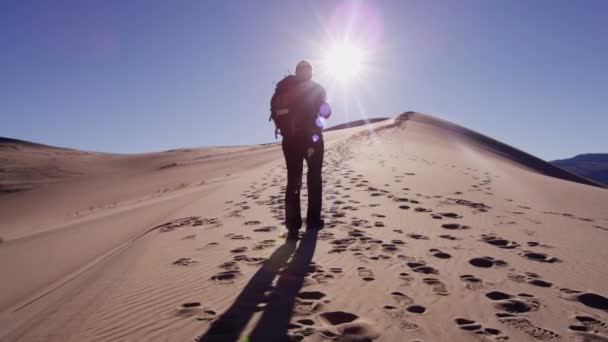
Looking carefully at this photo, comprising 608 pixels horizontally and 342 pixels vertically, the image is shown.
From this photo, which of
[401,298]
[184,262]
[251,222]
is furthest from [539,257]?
[251,222]

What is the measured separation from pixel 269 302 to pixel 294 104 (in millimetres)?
2542

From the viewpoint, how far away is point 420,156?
591 inches

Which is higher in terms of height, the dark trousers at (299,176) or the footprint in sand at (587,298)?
the dark trousers at (299,176)

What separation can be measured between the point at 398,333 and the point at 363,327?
0.68ft

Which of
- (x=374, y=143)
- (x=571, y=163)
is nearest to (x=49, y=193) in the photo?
(x=374, y=143)

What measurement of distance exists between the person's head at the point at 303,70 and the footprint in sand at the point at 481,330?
10.2 ft

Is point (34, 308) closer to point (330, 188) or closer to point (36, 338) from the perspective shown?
point (36, 338)

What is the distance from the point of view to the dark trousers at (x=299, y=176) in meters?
4.71

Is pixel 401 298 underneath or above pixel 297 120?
underneath

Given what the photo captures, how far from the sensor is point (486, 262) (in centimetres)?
368

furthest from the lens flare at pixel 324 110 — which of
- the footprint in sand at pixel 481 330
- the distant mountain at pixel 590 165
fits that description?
the distant mountain at pixel 590 165

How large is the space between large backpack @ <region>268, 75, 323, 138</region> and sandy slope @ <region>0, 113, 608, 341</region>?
4.30 feet

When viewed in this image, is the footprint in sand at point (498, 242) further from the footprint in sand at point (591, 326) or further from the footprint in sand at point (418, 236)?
the footprint in sand at point (591, 326)

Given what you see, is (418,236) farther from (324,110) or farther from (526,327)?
(526,327)
